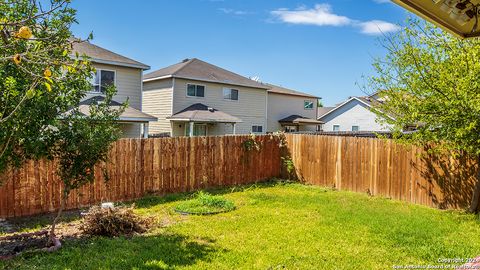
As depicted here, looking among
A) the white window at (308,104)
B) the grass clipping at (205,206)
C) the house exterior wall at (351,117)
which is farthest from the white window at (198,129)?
the house exterior wall at (351,117)

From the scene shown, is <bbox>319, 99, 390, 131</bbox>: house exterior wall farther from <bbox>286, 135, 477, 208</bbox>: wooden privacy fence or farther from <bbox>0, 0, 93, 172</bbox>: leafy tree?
<bbox>0, 0, 93, 172</bbox>: leafy tree

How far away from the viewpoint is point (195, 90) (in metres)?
22.5

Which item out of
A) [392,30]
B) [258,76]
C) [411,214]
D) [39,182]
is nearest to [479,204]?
[411,214]

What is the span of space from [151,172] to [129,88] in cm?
975

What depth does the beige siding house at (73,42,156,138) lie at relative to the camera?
1658cm

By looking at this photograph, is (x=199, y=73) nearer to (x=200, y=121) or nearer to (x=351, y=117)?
(x=200, y=121)

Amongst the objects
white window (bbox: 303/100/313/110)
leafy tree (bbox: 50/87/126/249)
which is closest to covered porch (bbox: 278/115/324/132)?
white window (bbox: 303/100/313/110)

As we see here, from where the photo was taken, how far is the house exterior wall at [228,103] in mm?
21781

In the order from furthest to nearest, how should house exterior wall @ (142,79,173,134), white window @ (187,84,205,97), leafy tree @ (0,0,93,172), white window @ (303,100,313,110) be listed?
white window @ (303,100,313,110) → white window @ (187,84,205,97) → house exterior wall @ (142,79,173,134) → leafy tree @ (0,0,93,172)

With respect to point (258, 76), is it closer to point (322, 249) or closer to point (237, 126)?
point (237, 126)

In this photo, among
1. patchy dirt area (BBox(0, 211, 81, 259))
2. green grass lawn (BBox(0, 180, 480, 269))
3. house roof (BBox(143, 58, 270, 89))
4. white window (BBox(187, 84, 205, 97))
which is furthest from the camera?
white window (BBox(187, 84, 205, 97))

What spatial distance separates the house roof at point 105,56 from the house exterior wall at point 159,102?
3547 mm

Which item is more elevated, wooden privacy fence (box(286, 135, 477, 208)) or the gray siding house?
the gray siding house

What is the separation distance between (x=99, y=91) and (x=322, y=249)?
14401 millimetres
